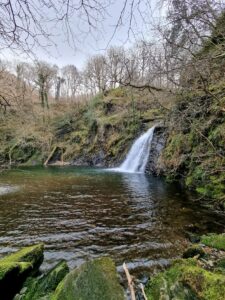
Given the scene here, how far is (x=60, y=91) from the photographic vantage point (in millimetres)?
55594

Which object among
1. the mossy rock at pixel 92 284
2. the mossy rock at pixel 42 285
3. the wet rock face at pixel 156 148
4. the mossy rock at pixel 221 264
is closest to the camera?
the mossy rock at pixel 92 284

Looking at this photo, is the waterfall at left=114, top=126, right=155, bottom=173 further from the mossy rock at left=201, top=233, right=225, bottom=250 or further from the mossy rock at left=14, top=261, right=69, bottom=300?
the mossy rock at left=14, top=261, right=69, bottom=300

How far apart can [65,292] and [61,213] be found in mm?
6300

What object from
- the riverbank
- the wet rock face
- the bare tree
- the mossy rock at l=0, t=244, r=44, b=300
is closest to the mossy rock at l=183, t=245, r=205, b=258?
the riverbank

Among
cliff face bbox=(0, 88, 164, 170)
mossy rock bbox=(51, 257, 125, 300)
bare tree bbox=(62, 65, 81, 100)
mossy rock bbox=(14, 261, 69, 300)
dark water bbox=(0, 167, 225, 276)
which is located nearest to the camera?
mossy rock bbox=(51, 257, 125, 300)

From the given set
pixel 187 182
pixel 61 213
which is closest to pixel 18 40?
pixel 61 213

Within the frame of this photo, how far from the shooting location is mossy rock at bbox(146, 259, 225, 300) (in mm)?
3272

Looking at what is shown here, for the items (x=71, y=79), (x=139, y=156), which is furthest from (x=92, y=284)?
(x=71, y=79)

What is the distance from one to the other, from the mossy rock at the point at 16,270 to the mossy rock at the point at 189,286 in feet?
7.07

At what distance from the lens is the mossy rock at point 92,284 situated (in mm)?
3191

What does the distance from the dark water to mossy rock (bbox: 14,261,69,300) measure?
3.67ft

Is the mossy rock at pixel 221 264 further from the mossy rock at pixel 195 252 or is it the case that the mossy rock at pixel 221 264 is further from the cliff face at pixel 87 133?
the cliff face at pixel 87 133

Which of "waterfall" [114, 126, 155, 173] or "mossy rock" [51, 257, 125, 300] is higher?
"waterfall" [114, 126, 155, 173]

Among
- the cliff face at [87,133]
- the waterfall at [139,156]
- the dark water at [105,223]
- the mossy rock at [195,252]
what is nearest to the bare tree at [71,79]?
the cliff face at [87,133]
